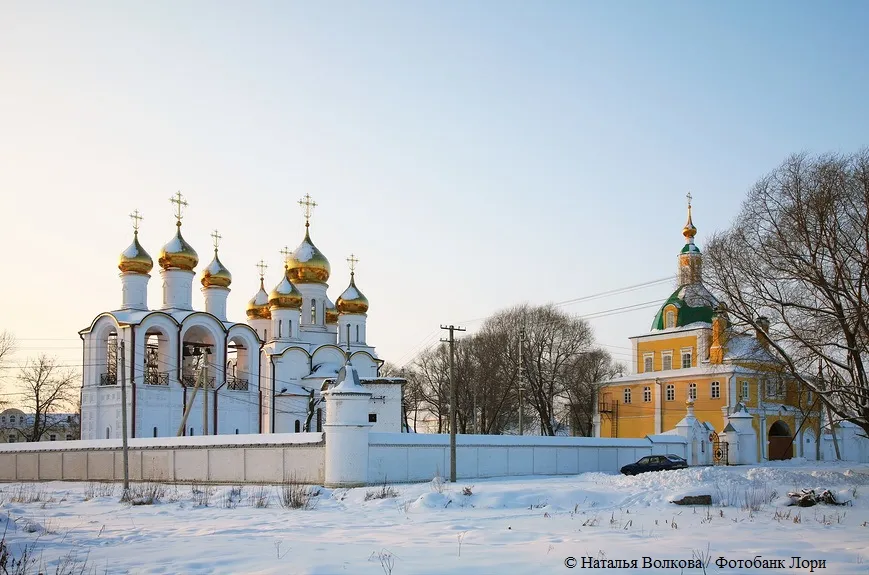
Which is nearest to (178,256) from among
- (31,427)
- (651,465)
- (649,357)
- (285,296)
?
(285,296)

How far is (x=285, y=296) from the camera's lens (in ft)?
145

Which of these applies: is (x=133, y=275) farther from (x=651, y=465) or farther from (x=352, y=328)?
(x=651, y=465)

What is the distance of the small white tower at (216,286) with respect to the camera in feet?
142

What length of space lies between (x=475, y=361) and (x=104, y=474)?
27886 millimetres

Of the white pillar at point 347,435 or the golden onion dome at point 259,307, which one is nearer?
the white pillar at point 347,435

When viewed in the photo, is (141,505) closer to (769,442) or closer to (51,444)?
(51,444)

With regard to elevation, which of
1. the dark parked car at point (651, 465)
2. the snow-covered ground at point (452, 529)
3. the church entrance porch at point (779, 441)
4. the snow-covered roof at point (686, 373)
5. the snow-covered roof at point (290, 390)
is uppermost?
the snow-covered roof at point (686, 373)

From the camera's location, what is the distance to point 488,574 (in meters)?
9.60

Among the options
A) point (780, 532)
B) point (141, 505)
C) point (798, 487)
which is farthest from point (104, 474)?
point (780, 532)

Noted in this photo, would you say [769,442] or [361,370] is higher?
[361,370]

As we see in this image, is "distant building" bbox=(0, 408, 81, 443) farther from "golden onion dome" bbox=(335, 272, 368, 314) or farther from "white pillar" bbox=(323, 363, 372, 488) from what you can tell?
"white pillar" bbox=(323, 363, 372, 488)

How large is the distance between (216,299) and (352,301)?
6.88 m

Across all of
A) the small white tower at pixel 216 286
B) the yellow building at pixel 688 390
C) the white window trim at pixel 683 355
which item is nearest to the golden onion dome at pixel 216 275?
the small white tower at pixel 216 286

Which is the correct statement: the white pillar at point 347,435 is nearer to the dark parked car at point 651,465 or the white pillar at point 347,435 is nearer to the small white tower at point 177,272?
the dark parked car at point 651,465
